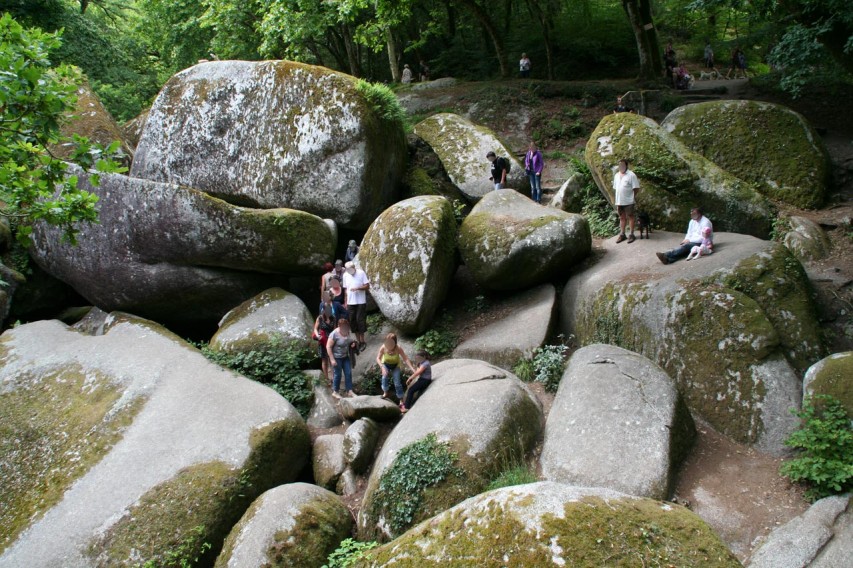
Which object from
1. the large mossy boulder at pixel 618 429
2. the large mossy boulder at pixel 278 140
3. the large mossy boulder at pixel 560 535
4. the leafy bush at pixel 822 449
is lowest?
the leafy bush at pixel 822 449

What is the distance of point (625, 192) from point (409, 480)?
7417 mm

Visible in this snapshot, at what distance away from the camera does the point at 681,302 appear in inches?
358

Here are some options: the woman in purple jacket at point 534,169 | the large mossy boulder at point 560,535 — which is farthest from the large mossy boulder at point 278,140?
the large mossy boulder at point 560,535

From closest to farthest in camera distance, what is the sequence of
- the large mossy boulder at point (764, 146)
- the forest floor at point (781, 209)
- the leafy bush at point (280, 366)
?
the forest floor at point (781, 209) < the leafy bush at point (280, 366) < the large mossy boulder at point (764, 146)

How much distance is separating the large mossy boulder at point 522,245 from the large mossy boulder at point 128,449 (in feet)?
16.6

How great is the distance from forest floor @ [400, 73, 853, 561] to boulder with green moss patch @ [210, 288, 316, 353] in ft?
10.3

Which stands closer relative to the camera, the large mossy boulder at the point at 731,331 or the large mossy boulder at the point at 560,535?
the large mossy boulder at the point at 560,535

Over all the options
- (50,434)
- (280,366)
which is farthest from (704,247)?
(50,434)

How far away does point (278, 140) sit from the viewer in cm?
1446

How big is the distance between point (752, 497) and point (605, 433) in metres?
1.73

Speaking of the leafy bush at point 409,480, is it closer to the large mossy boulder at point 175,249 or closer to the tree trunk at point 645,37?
the large mossy boulder at point 175,249

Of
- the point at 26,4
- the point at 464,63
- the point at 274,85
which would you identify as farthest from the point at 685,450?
the point at 464,63

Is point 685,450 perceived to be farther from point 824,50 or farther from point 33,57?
point 33,57

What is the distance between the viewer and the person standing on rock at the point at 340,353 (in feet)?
33.3
